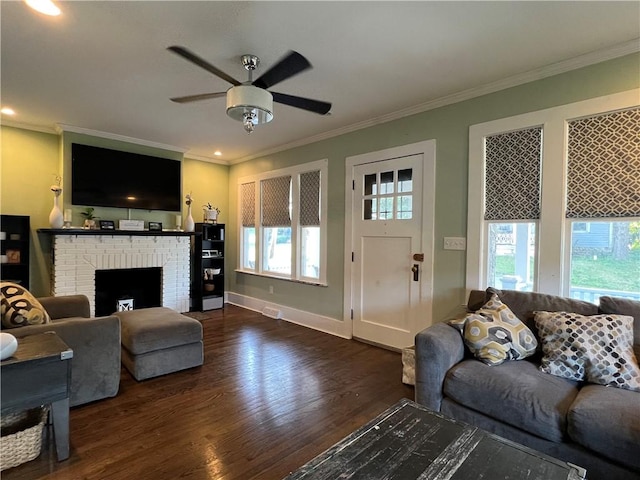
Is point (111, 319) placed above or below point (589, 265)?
below

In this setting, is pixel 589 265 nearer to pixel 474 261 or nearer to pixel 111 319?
pixel 474 261

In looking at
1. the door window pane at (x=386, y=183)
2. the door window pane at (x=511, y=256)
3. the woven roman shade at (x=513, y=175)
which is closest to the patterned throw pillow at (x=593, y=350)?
the door window pane at (x=511, y=256)

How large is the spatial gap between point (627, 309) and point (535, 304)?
481 mm

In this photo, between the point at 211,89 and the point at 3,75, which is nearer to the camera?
the point at 3,75

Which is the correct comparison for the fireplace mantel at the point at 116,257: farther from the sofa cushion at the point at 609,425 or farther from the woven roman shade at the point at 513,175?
the sofa cushion at the point at 609,425

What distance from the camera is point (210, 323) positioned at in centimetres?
461

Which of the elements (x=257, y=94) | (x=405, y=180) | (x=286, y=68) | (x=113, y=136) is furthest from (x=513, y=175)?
(x=113, y=136)

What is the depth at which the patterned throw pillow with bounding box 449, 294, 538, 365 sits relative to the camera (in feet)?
6.80

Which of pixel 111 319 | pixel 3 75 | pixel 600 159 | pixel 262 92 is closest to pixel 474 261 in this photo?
pixel 600 159

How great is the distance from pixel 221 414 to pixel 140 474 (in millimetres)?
626

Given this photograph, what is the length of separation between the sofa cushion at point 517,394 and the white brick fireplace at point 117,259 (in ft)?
14.0

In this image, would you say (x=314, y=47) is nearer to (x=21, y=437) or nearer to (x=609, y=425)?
(x=609, y=425)

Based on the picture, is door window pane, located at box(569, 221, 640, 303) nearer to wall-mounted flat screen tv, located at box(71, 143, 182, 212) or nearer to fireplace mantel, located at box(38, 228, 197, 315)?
fireplace mantel, located at box(38, 228, 197, 315)

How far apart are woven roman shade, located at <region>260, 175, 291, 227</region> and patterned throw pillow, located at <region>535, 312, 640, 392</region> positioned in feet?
11.8
